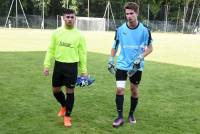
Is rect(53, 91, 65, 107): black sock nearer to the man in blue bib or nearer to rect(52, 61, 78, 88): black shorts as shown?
rect(52, 61, 78, 88): black shorts

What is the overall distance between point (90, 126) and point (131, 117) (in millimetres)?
822

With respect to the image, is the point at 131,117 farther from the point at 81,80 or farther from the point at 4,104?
the point at 4,104

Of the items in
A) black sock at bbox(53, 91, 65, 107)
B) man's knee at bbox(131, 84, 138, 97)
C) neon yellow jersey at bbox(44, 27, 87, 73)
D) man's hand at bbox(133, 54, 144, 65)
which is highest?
neon yellow jersey at bbox(44, 27, 87, 73)

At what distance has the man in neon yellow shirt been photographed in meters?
7.08

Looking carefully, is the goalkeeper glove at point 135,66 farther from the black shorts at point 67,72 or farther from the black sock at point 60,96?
the black sock at point 60,96

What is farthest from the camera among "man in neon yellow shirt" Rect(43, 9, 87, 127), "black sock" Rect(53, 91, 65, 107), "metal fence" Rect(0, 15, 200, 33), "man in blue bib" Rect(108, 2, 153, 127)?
"metal fence" Rect(0, 15, 200, 33)

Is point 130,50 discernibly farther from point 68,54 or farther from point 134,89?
point 68,54

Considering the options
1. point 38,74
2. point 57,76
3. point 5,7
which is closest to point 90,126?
point 57,76

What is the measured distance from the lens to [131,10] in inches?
278

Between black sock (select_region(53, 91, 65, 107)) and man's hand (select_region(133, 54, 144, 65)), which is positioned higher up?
man's hand (select_region(133, 54, 144, 65))

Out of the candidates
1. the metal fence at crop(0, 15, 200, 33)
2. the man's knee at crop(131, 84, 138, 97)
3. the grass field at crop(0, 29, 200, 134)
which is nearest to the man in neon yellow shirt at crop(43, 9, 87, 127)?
the grass field at crop(0, 29, 200, 134)

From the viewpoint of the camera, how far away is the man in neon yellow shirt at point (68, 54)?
23.2 ft

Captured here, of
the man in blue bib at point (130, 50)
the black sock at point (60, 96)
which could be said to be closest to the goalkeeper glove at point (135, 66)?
the man in blue bib at point (130, 50)

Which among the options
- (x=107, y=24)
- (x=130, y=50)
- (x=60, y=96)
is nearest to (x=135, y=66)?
Answer: (x=130, y=50)
